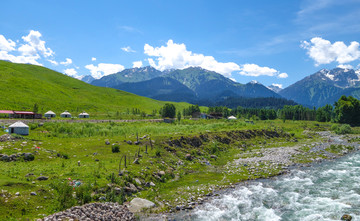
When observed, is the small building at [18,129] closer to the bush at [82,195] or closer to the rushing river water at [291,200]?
the bush at [82,195]

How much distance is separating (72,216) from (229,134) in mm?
50052

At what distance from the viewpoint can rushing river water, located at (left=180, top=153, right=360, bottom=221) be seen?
21.2m

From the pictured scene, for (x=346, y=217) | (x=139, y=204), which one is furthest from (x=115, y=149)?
(x=346, y=217)

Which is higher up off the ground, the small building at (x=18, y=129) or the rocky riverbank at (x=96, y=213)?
the small building at (x=18, y=129)

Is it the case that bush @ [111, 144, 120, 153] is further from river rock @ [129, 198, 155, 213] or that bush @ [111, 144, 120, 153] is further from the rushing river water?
the rushing river water

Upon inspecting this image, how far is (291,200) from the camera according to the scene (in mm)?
24844

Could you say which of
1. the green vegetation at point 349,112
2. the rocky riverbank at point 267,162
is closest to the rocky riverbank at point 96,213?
the rocky riverbank at point 267,162

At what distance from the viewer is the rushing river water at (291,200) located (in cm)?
2116

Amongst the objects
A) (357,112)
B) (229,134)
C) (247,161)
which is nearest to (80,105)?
(229,134)

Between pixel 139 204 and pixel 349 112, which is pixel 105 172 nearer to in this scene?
pixel 139 204

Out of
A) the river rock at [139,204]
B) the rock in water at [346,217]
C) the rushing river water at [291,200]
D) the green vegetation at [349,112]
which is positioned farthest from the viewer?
the green vegetation at [349,112]

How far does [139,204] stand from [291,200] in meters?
17.3

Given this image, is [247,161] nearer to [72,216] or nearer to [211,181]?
[211,181]

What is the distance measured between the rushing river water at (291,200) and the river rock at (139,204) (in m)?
3.89
